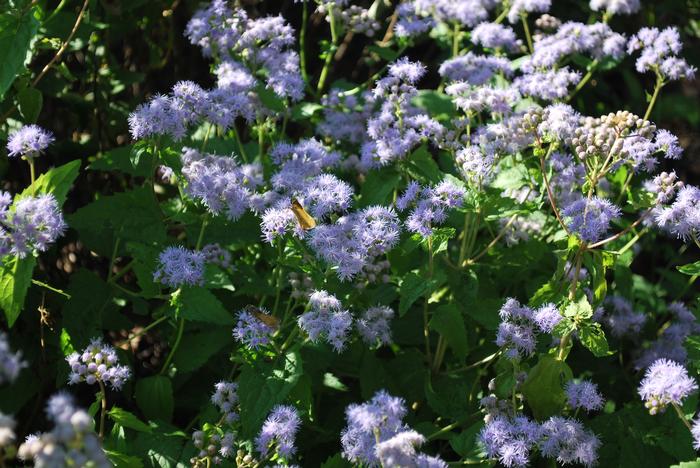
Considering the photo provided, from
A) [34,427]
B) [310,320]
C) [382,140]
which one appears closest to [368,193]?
[382,140]

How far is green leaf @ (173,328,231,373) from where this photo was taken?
3783 millimetres

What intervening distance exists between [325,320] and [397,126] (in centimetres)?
118

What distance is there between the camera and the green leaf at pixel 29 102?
13.1 ft

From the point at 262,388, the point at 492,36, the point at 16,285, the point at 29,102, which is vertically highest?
the point at 29,102

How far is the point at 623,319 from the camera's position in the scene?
4664mm

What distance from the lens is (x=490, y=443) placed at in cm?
321

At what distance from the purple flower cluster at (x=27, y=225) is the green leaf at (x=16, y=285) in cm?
9

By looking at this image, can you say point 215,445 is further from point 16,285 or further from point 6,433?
point 6,433

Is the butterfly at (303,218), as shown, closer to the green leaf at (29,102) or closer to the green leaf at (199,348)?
the green leaf at (199,348)

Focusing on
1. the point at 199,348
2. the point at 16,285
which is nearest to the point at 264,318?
the point at 199,348

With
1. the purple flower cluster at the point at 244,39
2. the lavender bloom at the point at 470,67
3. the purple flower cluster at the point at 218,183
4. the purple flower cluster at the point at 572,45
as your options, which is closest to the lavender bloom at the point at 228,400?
the purple flower cluster at the point at 218,183

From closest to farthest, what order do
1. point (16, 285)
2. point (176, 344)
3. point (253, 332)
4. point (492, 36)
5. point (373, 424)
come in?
point (373, 424) < point (16, 285) < point (253, 332) < point (176, 344) < point (492, 36)

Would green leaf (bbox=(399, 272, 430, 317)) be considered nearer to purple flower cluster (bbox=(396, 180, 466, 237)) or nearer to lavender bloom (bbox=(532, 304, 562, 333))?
purple flower cluster (bbox=(396, 180, 466, 237))

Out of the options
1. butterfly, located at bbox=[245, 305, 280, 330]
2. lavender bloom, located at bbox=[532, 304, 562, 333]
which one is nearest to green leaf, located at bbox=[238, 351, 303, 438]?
butterfly, located at bbox=[245, 305, 280, 330]
